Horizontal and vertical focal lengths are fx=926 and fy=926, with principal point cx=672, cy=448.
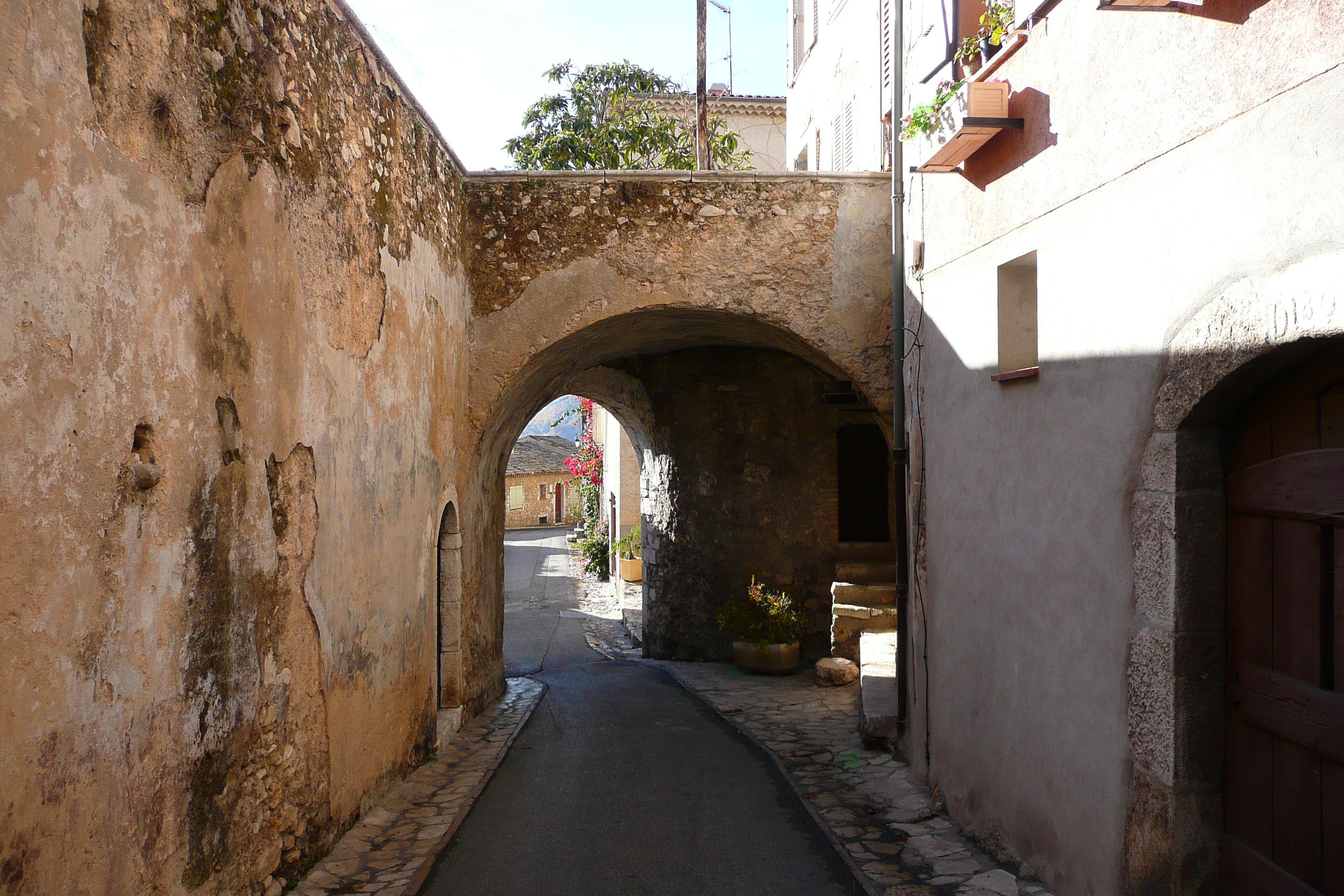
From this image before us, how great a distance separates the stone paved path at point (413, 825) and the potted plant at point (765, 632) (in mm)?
3460

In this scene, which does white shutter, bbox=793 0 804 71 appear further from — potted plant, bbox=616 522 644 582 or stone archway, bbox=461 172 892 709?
potted plant, bbox=616 522 644 582

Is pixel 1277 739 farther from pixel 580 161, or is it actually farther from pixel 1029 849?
pixel 580 161

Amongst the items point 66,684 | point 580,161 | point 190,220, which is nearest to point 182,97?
point 190,220

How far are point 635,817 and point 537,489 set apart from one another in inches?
1429

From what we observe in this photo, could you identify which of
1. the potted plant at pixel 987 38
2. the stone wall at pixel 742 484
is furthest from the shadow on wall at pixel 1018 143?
the stone wall at pixel 742 484

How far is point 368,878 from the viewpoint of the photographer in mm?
4473

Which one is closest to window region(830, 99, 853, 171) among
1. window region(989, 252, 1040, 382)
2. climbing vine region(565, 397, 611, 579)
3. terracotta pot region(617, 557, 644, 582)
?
window region(989, 252, 1040, 382)

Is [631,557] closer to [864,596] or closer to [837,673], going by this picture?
[864,596]

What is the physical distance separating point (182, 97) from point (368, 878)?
11.6 ft

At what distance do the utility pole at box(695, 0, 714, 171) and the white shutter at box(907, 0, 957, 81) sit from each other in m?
5.47

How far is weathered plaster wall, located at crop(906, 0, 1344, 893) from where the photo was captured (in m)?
2.86

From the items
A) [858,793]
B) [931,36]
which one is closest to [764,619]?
[858,793]

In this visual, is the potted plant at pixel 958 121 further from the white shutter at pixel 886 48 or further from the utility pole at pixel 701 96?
the utility pole at pixel 701 96

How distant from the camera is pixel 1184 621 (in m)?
3.32
